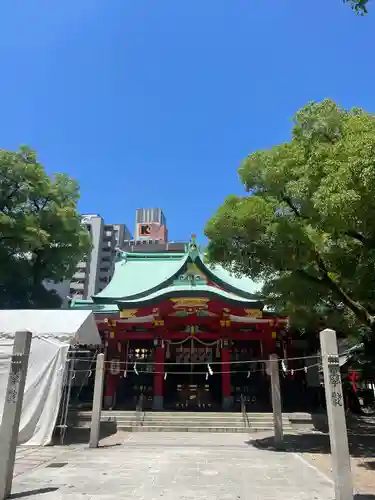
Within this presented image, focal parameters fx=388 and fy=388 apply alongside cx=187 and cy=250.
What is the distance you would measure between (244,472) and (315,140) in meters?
7.99

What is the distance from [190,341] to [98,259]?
5703 cm

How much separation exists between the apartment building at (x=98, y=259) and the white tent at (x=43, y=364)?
182 feet

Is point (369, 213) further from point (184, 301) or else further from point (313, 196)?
point (184, 301)

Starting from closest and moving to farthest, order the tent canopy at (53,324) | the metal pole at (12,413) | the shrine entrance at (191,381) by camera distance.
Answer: the metal pole at (12,413)
the tent canopy at (53,324)
the shrine entrance at (191,381)

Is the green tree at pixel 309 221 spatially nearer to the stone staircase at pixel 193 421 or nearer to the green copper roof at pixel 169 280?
the green copper roof at pixel 169 280

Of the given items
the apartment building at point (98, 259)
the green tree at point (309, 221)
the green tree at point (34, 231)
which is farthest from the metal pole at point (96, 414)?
the apartment building at point (98, 259)

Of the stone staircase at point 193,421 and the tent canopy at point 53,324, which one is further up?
the tent canopy at point 53,324

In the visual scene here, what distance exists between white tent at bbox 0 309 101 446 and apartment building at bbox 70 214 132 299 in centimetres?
5561

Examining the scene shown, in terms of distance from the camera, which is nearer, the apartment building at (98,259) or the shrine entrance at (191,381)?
the shrine entrance at (191,381)

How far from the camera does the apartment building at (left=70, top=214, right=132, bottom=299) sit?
2766 inches

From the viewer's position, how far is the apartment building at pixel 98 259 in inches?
2766

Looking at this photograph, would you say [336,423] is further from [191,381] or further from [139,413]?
[191,381]

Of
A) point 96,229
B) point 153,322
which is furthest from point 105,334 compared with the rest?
point 96,229

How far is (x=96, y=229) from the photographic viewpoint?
72.9m
